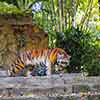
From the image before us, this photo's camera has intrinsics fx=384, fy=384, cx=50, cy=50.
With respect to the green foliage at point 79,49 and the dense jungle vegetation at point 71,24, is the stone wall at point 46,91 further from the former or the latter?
the green foliage at point 79,49

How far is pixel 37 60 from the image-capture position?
9844 mm

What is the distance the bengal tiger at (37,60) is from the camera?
9731 mm

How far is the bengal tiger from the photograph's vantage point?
31.9 ft

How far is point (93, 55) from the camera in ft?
35.3

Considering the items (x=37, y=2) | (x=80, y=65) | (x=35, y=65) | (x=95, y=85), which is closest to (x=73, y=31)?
(x=80, y=65)

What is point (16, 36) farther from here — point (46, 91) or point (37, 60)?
point (46, 91)

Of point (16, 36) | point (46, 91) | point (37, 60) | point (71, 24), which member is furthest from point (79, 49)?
point (46, 91)

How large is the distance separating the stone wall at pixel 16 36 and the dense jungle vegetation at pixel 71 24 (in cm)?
24

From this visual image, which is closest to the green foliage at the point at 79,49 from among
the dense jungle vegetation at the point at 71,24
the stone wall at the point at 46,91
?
the dense jungle vegetation at the point at 71,24

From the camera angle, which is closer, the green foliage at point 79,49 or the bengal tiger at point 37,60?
the bengal tiger at point 37,60

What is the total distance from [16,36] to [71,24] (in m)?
3.66

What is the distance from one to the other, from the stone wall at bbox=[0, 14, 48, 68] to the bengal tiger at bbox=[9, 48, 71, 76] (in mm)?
236

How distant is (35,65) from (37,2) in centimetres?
483

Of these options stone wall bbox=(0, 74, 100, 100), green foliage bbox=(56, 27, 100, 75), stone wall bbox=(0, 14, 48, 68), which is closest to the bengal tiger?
stone wall bbox=(0, 14, 48, 68)
